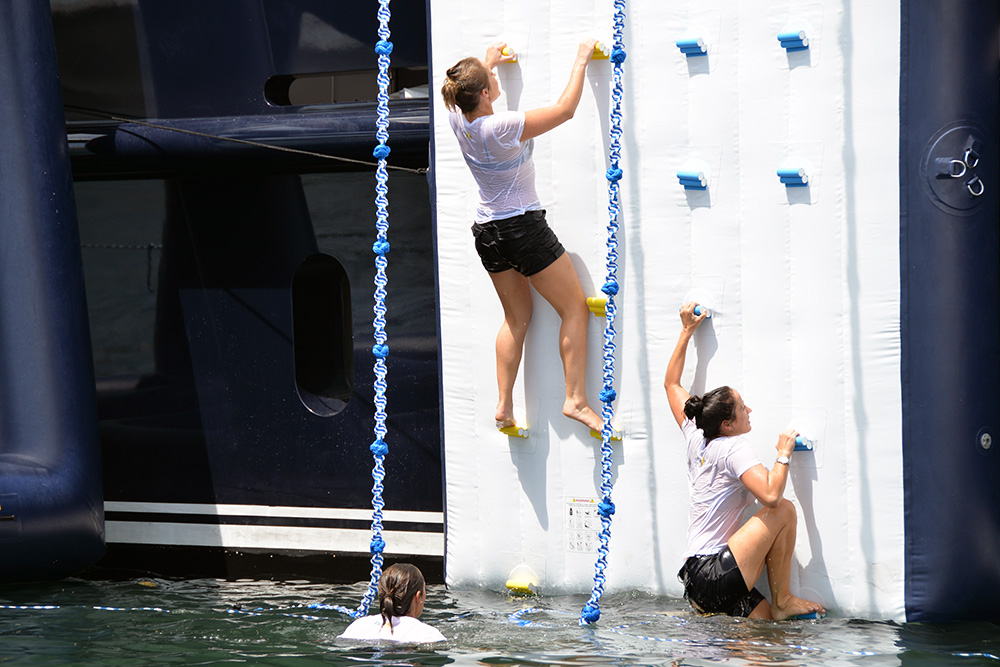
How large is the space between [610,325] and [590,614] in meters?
1.03

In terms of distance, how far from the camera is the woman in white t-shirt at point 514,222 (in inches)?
158

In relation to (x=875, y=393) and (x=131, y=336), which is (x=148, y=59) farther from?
(x=875, y=393)

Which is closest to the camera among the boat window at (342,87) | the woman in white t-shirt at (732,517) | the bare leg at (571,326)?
the woman in white t-shirt at (732,517)

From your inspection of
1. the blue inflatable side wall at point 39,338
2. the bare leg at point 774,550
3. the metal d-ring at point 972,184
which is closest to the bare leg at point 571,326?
the bare leg at point 774,550

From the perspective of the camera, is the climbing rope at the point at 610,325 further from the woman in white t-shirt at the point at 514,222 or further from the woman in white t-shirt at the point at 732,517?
the woman in white t-shirt at the point at 732,517

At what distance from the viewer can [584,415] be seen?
429 centimetres

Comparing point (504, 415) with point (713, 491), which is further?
point (504, 415)

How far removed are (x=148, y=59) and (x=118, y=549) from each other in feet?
7.87

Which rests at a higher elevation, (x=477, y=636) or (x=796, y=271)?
(x=796, y=271)

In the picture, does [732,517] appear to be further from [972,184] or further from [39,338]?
[39,338]

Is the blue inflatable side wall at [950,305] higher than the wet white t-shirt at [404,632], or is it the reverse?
the blue inflatable side wall at [950,305]

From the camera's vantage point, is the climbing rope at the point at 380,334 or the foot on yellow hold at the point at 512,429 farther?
the foot on yellow hold at the point at 512,429

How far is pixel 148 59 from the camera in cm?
545

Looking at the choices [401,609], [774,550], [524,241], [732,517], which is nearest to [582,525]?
[732,517]
